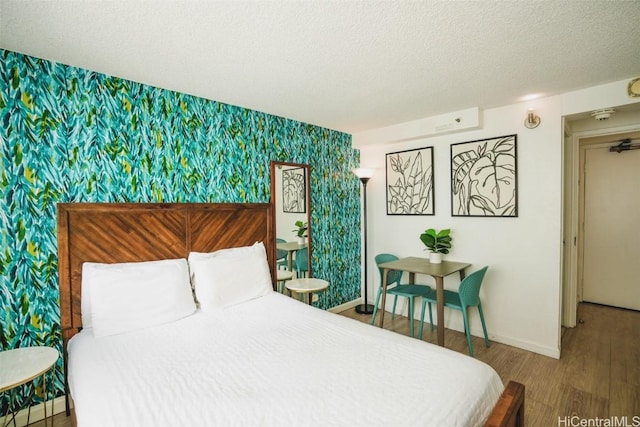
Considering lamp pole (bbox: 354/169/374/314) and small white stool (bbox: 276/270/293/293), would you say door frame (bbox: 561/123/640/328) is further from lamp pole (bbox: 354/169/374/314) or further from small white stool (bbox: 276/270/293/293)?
small white stool (bbox: 276/270/293/293)

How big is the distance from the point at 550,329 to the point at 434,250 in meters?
1.23

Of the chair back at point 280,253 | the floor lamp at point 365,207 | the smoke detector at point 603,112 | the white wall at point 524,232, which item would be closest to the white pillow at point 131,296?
the chair back at point 280,253

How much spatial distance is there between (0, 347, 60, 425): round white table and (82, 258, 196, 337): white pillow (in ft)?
0.85

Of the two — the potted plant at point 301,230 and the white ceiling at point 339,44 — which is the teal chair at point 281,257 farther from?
the white ceiling at point 339,44

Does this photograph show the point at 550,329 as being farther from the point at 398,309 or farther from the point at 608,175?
the point at 608,175

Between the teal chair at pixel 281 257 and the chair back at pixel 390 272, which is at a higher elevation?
the teal chair at pixel 281 257

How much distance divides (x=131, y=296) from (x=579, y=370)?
3.52 metres

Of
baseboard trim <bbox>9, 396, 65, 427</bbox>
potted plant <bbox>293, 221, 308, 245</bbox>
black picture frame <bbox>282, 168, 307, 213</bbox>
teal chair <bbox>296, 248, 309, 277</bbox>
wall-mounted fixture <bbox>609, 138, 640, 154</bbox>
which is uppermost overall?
wall-mounted fixture <bbox>609, 138, 640, 154</bbox>

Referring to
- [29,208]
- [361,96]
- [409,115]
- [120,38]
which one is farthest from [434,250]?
[29,208]

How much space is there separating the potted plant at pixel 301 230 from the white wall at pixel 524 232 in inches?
59.1

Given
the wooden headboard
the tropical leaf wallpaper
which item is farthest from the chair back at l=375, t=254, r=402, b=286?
the tropical leaf wallpaper

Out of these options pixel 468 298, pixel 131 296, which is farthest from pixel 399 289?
pixel 131 296

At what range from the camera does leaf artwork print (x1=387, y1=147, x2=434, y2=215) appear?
370cm

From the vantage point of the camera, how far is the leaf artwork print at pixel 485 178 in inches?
121
